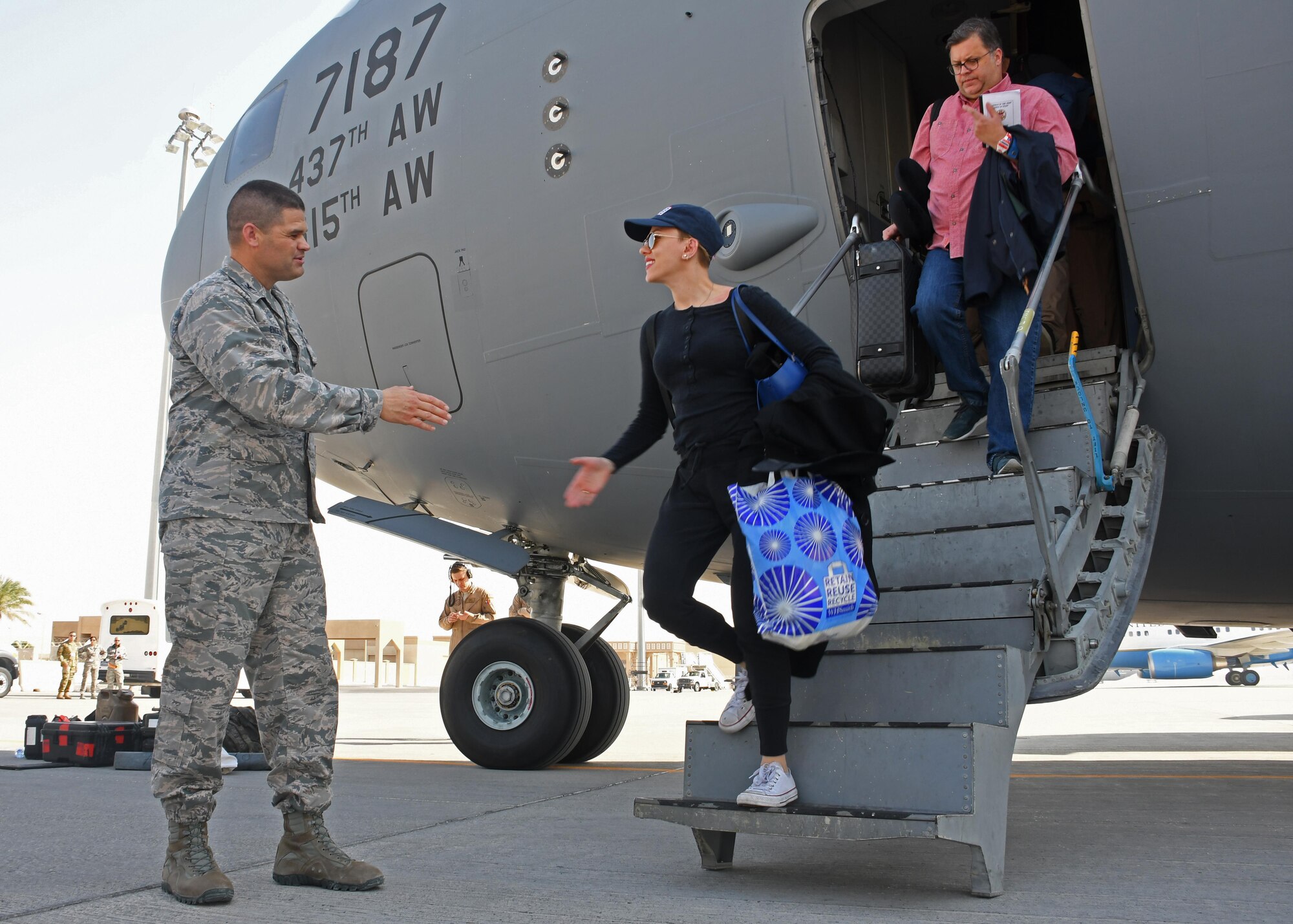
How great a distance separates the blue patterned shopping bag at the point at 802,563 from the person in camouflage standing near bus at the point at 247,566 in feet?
2.71

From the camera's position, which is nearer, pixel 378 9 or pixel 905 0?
pixel 905 0

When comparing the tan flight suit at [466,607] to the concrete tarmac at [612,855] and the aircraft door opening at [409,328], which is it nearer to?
the concrete tarmac at [612,855]

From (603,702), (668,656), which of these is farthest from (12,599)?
(603,702)

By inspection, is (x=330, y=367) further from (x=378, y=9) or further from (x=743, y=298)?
(x=743, y=298)

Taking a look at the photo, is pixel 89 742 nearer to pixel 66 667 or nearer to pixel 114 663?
pixel 114 663

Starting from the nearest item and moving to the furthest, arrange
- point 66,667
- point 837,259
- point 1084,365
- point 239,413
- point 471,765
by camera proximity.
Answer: point 239,413 < point 837,259 < point 1084,365 < point 471,765 < point 66,667

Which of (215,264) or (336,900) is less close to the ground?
(215,264)

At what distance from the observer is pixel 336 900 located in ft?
8.45

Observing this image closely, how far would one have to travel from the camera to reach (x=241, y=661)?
2.78 metres

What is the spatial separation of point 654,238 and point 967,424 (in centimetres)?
144

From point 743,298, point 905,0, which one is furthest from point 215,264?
point 743,298

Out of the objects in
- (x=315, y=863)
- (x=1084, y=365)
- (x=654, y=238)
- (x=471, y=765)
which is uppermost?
(x=654, y=238)

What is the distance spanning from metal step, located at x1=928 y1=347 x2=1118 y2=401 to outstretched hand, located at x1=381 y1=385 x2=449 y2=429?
209 cm

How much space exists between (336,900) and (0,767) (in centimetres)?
424
